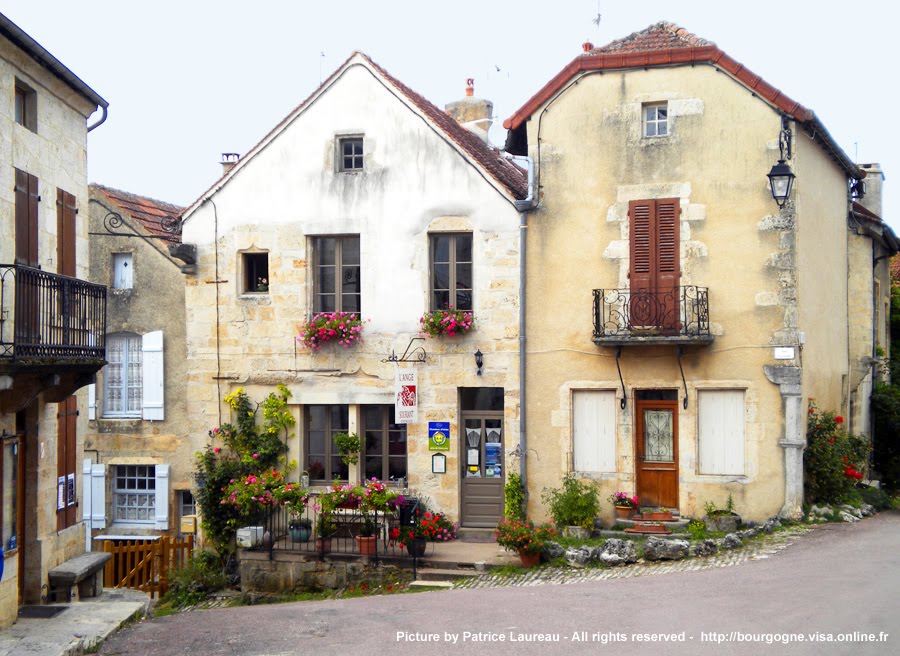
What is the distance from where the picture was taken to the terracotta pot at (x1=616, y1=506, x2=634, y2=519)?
52.2ft

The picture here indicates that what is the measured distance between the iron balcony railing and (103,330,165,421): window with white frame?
7.42 m

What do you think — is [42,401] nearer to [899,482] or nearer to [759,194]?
[759,194]

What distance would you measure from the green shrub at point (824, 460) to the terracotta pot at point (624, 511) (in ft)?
8.66

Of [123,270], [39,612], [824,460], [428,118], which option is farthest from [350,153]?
[824,460]

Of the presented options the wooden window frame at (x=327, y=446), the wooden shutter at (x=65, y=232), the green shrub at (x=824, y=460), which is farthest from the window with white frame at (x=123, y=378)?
the green shrub at (x=824, y=460)

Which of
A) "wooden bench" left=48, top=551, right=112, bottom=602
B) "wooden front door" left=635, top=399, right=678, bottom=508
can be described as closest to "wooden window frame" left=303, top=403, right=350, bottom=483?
"wooden bench" left=48, top=551, right=112, bottom=602

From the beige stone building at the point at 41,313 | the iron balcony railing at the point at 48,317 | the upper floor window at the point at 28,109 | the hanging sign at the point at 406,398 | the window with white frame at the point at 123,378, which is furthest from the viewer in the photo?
the window with white frame at the point at 123,378

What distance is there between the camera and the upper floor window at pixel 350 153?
57.3 ft

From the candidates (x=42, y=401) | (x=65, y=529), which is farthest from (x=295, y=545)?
(x=42, y=401)

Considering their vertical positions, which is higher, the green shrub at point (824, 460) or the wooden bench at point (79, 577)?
the green shrub at point (824, 460)

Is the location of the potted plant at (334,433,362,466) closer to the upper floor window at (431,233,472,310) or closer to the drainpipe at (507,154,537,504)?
the upper floor window at (431,233,472,310)

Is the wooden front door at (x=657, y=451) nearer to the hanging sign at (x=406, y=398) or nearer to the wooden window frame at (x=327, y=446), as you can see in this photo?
the hanging sign at (x=406, y=398)

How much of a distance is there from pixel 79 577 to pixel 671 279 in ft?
30.1

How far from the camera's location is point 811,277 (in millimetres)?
16562
